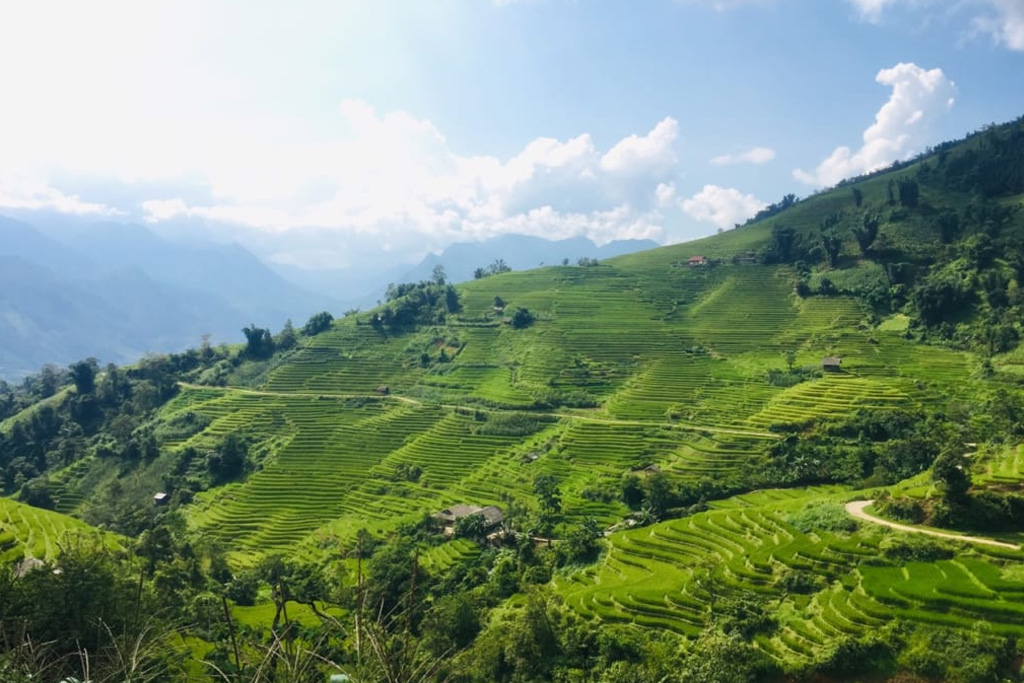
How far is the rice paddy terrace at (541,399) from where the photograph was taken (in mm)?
50938

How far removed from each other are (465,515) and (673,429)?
21.9 meters

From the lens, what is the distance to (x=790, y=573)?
2564 cm

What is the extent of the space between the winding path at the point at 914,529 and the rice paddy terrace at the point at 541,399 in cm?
1568

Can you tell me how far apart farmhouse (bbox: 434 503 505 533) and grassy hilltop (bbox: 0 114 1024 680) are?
7.05 ft

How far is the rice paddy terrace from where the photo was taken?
50.9 meters

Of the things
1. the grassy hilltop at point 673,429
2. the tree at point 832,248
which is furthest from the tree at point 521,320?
the tree at point 832,248

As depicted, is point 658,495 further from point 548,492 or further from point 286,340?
point 286,340

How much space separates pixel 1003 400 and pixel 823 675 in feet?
125

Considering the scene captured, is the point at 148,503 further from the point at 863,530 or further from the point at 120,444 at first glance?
the point at 863,530

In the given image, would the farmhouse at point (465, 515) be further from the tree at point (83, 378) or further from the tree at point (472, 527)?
the tree at point (83, 378)

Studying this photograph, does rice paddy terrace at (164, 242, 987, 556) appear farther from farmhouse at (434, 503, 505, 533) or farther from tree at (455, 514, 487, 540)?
tree at (455, 514, 487, 540)

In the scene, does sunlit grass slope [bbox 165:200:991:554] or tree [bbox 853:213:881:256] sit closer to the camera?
sunlit grass slope [bbox 165:200:991:554]

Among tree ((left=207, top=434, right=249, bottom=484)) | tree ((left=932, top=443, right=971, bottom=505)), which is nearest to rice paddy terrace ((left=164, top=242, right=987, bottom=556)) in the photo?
tree ((left=207, top=434, right=249, bottom=484))

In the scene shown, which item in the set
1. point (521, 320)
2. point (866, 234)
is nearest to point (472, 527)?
point (521, 320)
